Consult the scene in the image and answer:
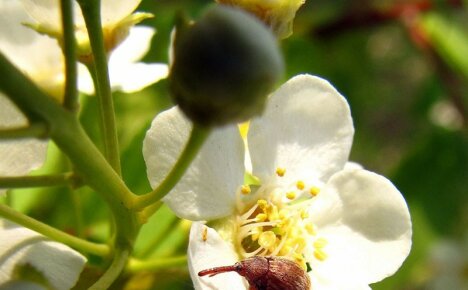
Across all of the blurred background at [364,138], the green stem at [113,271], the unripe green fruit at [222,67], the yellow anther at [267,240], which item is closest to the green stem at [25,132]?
the unripe green fruit at [222,67]

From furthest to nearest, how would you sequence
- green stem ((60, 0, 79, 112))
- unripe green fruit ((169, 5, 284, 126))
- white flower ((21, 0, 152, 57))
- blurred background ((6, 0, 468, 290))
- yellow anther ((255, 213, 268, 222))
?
blurred background ((6, 0, 468, 290))
yellow anther ((255, 213, 268, 222))
white flower ((21, 0, 152, 57))
green stem ((60, 0, 79, 112))
unripe green fruit ((169, 5, 284, 126))

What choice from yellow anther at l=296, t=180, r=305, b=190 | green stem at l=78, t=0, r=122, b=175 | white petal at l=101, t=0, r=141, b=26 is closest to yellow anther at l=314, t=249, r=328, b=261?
yellow anther at l=296, t=180, r=305, b=190

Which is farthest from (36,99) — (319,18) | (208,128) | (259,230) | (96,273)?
(319,18)

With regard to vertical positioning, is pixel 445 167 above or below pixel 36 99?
below

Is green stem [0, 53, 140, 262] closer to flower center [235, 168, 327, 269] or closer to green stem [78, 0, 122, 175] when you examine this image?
green stem [78, 0, 122, 175]

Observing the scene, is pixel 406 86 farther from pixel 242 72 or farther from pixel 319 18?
pixel 242 72

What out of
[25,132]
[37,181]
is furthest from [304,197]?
[25,132]
